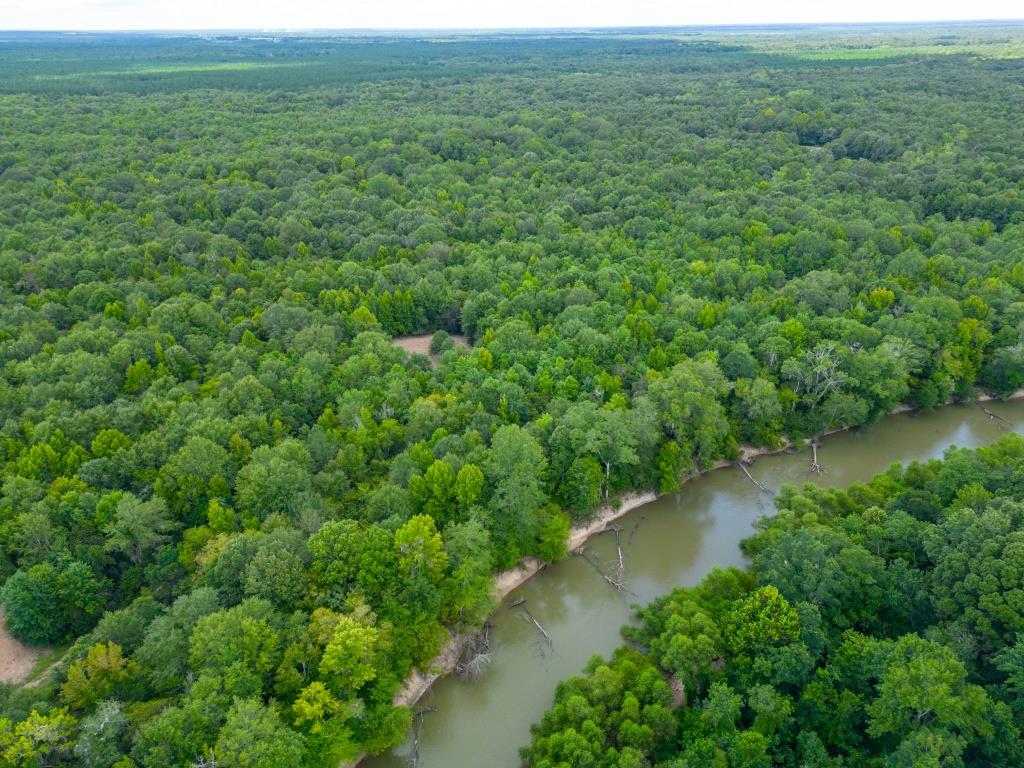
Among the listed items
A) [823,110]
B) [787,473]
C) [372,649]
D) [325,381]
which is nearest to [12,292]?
[325,381]

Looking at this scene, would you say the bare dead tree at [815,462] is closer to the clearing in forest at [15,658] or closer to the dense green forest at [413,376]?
the dense green forest at [413,376]

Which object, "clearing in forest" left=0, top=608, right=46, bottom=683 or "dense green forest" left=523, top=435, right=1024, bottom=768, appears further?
"clearing in forest" left=0, top=608, right=46, bottom=683

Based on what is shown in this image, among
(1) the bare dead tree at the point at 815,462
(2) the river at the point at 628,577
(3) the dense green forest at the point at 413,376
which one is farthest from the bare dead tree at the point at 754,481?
(1) the bare dead tree at the point at 815,462

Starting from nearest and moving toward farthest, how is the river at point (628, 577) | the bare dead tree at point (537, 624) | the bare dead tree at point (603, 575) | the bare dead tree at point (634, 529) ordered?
the river at point (628, 577)
the bare dead tree at point (537, 624)
the bare dead tree at point (603, 575)
the bare dead tree at point (634, 529)

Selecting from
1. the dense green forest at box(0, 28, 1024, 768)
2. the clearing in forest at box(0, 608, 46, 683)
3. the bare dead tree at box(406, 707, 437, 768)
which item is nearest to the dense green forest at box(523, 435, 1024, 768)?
the dense green forest at box(0, 28, 1024, 768)

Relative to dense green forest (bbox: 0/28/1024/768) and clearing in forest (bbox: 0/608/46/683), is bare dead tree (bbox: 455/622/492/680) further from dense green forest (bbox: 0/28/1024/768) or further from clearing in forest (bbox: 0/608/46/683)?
clearing in forest (bbox: 0/608/46/683)

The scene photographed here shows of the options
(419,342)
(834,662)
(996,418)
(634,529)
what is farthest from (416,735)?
(996,418)

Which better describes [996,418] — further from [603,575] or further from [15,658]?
[15,658]
